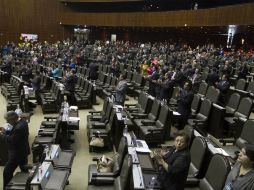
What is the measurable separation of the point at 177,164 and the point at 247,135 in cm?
266

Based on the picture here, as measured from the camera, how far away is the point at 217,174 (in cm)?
450

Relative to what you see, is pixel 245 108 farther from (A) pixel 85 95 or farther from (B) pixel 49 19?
(B) pixel 49 19

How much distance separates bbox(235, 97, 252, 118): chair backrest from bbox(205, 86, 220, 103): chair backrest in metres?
1.16

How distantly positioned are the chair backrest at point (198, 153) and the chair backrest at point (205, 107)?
10.6 feet

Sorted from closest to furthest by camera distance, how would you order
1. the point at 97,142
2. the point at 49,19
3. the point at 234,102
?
the point at 97,142 → the point at 234,102 → the point at 49,19

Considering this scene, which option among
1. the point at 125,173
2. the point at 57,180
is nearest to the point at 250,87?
the point at 125,173

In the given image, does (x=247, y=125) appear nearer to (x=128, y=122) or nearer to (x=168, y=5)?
(x=128, y=122)

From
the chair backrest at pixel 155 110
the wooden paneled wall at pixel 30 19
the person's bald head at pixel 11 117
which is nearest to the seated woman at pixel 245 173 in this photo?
the person's bald head at pixel 11 117

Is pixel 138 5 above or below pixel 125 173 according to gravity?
above

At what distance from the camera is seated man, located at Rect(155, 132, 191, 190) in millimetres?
4273

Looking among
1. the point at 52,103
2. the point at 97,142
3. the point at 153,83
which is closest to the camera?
the point at 97,142

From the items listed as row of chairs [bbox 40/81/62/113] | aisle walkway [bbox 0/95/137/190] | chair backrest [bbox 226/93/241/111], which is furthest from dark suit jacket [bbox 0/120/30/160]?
row of chairs [bbox 40/81/62/113]

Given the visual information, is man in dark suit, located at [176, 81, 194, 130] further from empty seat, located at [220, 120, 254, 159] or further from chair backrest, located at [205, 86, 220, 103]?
empty seat, located at [220, 120, 254, 159]

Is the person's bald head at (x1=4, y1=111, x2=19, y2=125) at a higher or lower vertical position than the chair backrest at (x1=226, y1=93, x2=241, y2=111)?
higher
